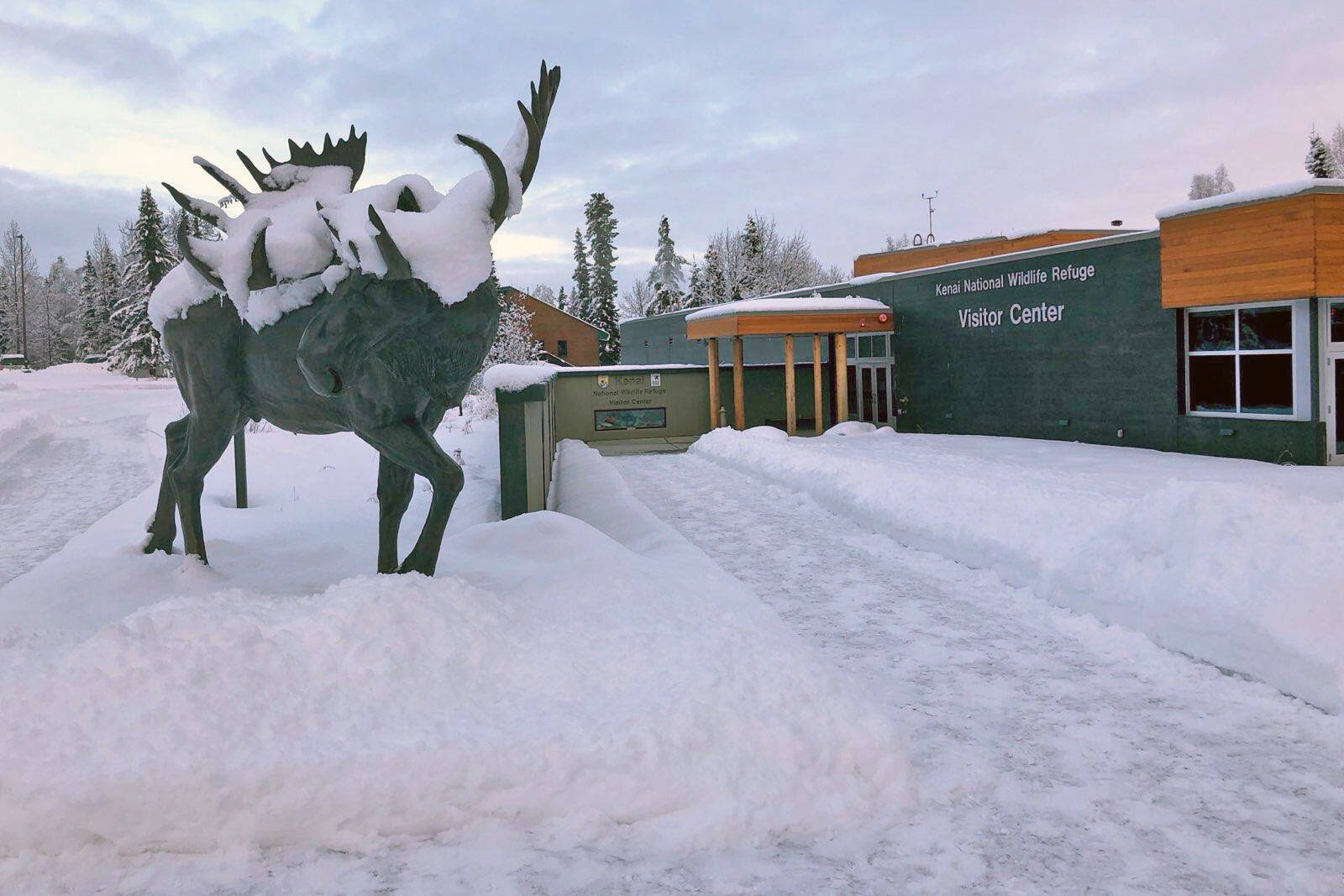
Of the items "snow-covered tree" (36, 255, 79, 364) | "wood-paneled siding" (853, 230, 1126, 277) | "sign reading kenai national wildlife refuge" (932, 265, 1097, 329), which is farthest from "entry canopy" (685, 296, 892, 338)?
"snow-covered tree" (36, 255, 79, 364)

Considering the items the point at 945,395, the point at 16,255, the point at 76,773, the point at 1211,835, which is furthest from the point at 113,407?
the point at 16,255

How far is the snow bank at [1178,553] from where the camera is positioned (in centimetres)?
560

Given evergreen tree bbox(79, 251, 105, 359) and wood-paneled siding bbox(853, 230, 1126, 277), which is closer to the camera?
wood-paneled siding bbox(853, 230, 1126, 277)

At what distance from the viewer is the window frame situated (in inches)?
647

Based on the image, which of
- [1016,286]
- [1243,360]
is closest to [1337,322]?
[1243,360]

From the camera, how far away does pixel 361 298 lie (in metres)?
4.94

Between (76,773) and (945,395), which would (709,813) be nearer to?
(76,773)

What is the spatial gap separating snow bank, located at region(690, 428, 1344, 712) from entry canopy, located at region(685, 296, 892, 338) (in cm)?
1160

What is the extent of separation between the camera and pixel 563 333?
192 feet

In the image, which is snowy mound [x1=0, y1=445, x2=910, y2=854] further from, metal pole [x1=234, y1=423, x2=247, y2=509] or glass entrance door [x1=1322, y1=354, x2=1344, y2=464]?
glass entrance door [x1=1322, y1=354, x2=1344, y2=464]

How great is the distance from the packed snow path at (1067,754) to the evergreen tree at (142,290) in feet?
153

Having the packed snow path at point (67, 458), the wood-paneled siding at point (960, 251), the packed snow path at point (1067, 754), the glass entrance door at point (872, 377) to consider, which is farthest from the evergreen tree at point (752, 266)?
the packed snow path at point (1067, 754)

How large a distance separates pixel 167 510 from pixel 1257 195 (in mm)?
17391

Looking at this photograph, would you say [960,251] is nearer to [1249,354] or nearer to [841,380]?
[841,380]
